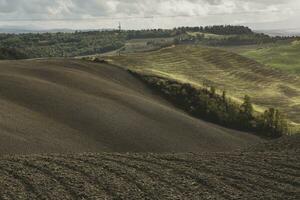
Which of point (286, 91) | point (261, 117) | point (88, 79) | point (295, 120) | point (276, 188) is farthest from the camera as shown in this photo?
point (286, 91)

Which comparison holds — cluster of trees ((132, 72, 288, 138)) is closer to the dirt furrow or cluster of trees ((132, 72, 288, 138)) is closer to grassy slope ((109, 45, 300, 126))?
grassy slope ((109, 45, 300, 126))

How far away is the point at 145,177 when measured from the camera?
29.7m

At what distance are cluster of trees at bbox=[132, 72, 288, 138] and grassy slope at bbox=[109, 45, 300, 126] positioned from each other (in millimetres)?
21391

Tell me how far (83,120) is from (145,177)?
2112 cm

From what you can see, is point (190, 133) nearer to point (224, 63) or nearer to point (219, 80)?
point (219, 80)

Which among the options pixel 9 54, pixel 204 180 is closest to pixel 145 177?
pixel 204 180

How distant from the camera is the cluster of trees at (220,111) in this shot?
70.6 m

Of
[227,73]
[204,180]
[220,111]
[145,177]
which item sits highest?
[145,177]

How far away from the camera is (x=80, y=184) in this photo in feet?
89.9

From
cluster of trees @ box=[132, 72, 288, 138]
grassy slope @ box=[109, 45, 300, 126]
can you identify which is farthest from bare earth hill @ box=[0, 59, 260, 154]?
grassy slope @ box=[109, 45, 300, 126]

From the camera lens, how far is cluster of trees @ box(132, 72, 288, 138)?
7062 cm

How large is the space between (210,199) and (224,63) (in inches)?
4389

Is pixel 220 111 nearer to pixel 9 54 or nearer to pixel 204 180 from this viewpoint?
pixel 204 180

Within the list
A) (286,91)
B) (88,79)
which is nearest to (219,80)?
(286,91)
